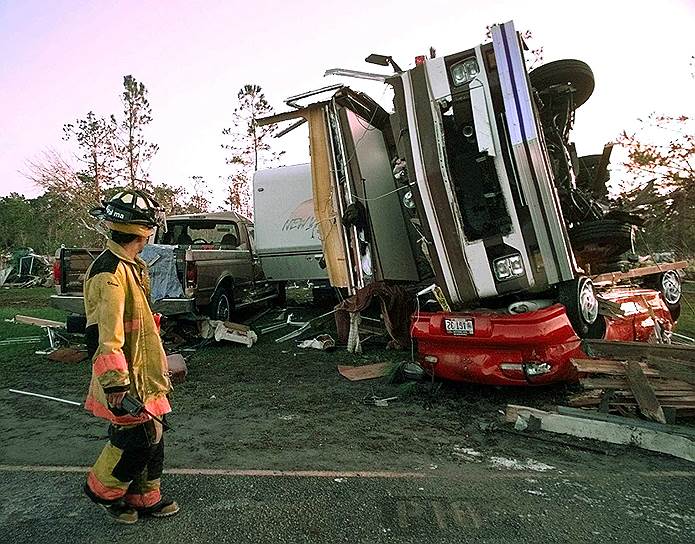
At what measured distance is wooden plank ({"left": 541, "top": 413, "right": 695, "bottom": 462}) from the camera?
332 centimetres

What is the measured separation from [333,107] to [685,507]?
561cm

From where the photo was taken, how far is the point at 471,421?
4.20m

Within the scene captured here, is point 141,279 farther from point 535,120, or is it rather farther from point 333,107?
point 333,107

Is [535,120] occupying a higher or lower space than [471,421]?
higher

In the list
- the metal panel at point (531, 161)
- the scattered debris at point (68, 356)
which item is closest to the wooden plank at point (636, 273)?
the metal panel at point (531, 161)

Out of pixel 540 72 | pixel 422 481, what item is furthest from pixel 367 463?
pixel 540 72

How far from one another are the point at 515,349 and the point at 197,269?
4775 millimetres

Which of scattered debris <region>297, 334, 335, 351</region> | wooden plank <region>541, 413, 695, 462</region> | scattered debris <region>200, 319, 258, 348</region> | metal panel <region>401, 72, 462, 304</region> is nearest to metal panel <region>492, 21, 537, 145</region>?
metal panel <region>401, 72, 462, 304</region>

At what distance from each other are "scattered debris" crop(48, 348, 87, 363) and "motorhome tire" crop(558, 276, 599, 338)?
587 cm

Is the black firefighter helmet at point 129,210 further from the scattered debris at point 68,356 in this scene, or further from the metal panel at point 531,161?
the scattered debris at point 68,356

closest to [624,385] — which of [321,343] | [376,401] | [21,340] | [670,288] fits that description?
[376,401]

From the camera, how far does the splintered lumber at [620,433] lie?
3.33 m

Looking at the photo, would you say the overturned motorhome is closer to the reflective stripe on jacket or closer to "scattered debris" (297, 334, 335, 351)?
"scattered debris" (297, 334, 335, 351)

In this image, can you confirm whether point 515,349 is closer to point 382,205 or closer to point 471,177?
point 471,177
